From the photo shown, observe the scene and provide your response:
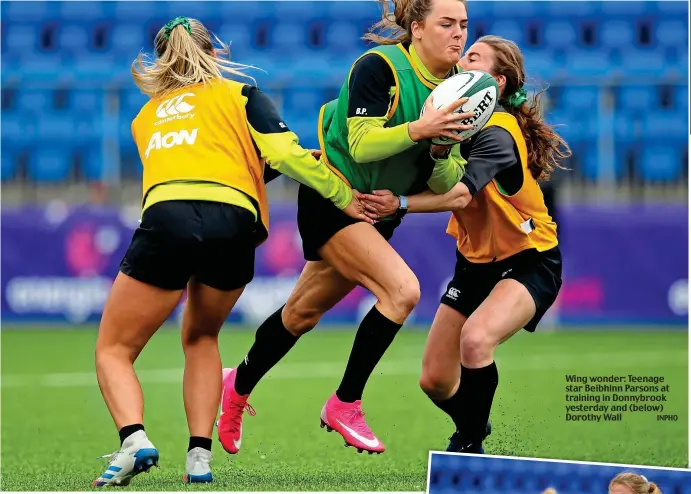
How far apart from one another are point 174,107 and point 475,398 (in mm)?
1933

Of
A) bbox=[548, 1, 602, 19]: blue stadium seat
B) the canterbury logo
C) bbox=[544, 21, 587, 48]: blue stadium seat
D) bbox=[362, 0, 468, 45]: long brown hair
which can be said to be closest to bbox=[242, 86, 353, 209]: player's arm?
the canterbury logo

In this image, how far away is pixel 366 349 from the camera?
5.22 meters

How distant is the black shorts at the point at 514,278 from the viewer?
558 cm

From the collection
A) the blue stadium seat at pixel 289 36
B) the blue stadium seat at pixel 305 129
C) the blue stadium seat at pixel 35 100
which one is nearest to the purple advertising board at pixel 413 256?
the blue stadium seat at pixel 305 129

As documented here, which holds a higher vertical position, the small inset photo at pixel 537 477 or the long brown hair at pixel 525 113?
the long brown hair at pixel 525 113

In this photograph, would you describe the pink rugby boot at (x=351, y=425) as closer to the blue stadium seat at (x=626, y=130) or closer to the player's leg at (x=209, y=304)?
the player's leg at (x=209, y=304)

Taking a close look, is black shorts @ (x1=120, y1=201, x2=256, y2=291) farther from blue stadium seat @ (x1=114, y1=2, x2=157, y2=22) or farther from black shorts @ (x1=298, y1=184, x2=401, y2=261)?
blue stadium seat @ (x1=114, y1=2, x2=157, y2=22)

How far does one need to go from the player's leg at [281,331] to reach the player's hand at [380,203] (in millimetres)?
475

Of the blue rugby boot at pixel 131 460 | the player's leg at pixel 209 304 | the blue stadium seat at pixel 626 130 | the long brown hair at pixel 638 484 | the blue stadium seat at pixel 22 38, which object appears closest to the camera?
the long brown hair at pixel 638 484

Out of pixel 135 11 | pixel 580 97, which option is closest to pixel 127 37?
pixel 135 11

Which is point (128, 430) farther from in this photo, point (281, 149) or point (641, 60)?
point (641, 60)

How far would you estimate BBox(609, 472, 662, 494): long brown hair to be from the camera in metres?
4.07

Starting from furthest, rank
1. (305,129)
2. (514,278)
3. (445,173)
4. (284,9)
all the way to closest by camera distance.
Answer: (284,9)
(305,129)
(514,278)
(445,173)

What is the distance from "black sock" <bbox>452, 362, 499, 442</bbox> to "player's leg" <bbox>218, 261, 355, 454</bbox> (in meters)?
0.72
